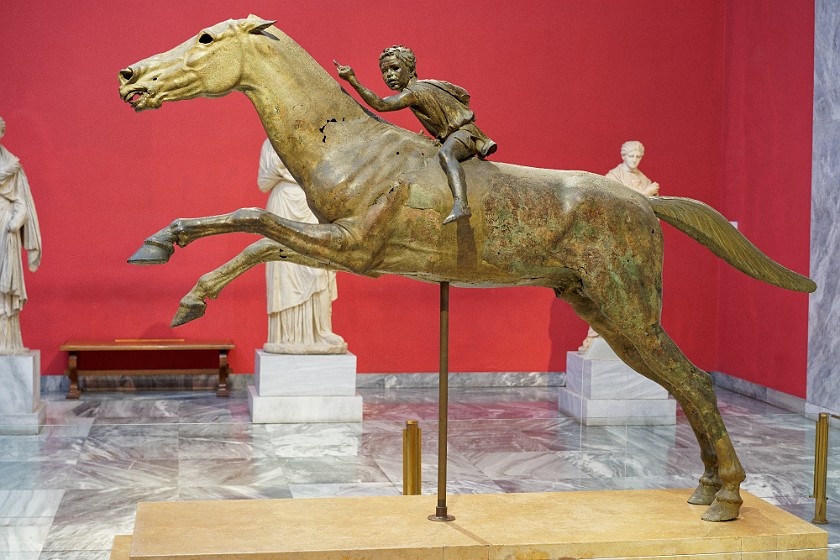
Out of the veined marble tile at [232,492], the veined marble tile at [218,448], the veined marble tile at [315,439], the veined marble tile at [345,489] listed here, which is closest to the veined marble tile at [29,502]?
the veined marble tile at [232,492]

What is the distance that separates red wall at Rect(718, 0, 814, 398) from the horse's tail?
246 inches

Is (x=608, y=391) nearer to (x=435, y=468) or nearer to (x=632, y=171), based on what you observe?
(x=632, y=171)

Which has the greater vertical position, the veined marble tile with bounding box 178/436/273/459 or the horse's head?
the horse's head

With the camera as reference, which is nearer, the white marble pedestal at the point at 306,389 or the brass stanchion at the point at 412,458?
the brass stanchion at the point at 412,458

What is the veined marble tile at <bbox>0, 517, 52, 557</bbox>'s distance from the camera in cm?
526

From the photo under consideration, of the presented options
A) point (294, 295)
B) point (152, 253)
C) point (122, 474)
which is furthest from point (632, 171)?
point (152, 253)

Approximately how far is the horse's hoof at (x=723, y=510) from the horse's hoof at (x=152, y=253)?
2.54 metres

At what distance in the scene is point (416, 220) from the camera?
157 inches

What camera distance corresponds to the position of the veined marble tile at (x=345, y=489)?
6.91 metres

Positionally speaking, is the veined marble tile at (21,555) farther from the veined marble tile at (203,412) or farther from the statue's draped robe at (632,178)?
the statue's draped robe at (632,178)

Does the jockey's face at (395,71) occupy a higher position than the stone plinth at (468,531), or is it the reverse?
the jockey's face at (395,71)

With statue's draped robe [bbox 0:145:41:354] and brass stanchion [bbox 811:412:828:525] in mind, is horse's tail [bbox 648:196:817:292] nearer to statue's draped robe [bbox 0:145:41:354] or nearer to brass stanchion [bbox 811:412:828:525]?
brass stanchion [bbox 811:412:828:525]

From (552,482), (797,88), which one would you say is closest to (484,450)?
(552,482)

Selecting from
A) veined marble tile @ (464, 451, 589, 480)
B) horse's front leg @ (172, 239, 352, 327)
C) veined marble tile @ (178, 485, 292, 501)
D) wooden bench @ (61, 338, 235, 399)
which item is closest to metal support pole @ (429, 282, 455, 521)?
horse's front leg @ (172, 239, 352, 327)
